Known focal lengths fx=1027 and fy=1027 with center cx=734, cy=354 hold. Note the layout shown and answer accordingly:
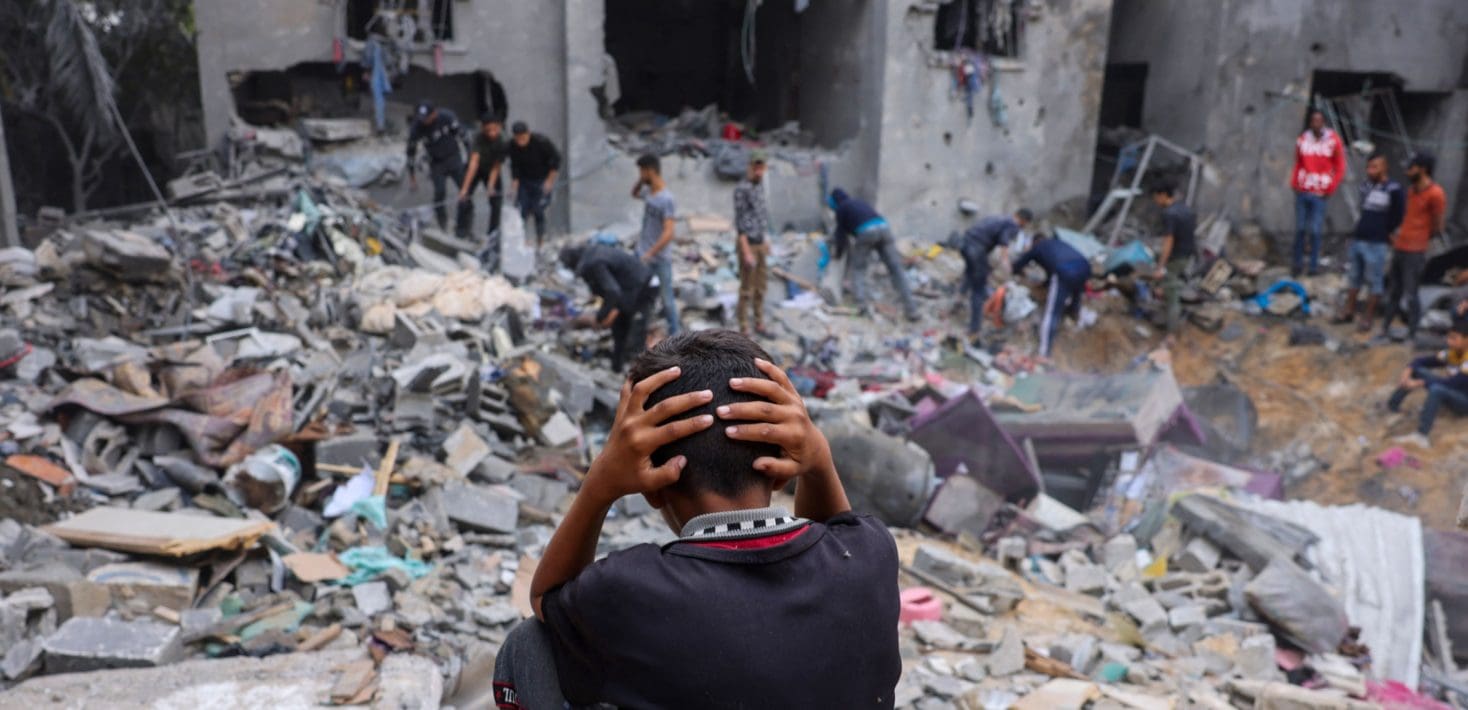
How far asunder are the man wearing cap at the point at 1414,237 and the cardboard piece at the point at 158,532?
9.89 m

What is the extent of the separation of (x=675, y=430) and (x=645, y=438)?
0.04 metres

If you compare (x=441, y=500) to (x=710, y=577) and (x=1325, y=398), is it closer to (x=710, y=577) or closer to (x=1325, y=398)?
(x=710, y=577)

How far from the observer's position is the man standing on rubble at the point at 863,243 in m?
10.4

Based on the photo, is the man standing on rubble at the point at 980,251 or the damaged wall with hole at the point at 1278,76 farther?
the damaged wall with hole at the point at 1278,76

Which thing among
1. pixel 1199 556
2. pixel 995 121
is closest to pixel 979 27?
pixel 995 121

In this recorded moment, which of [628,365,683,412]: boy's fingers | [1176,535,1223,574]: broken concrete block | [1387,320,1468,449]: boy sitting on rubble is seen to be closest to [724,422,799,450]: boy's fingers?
[628,365,683,412]: boy's fingers

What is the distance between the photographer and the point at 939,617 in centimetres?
496

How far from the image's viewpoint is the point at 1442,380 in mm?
8258

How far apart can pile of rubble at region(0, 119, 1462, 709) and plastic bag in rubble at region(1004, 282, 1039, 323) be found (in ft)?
5.13

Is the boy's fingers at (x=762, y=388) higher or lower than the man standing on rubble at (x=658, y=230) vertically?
higher

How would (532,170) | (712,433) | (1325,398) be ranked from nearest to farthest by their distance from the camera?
(712,433), (1325,398), (532,170)

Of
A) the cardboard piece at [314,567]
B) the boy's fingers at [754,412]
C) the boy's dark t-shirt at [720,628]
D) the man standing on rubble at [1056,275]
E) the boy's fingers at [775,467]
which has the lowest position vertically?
the cardboard piece at [314,567]

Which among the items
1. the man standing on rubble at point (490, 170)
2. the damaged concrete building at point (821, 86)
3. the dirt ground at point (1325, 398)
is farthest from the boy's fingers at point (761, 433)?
the damaged concrete building at point (821, 86)

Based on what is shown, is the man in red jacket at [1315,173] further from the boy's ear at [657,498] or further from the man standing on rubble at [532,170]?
the boy's ear at [657,498]
